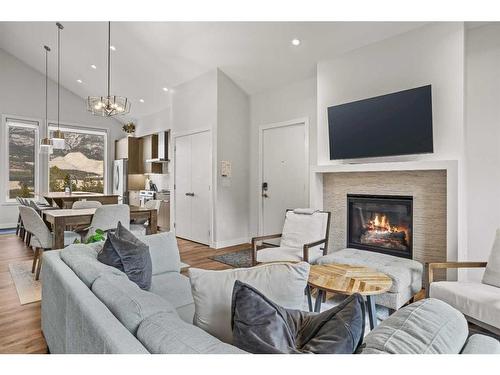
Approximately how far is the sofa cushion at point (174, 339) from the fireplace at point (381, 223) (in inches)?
118

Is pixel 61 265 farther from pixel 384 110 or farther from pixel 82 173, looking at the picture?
pixel 82 173

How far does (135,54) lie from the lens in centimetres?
520

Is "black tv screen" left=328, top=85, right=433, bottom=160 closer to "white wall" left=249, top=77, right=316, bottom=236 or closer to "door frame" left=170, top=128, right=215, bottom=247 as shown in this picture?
"white wall" left=249, top=77, right=316, bottom=236

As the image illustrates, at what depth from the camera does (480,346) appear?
0.92 metres

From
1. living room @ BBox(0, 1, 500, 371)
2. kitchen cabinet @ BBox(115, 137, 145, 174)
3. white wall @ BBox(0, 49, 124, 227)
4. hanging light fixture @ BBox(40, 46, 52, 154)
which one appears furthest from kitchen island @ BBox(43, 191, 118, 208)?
white wall @ BBox(0, 49, 124, 227)

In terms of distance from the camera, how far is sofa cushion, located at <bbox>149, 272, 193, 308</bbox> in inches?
75.6

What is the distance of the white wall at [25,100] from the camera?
6.63 metres

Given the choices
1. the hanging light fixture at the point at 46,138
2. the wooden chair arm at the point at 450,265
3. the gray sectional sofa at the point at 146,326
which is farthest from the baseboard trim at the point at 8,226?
the wooden chair arm at the point at 450,265

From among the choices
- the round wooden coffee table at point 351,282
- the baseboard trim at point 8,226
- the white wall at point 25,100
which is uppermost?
the white wall at point 25,100

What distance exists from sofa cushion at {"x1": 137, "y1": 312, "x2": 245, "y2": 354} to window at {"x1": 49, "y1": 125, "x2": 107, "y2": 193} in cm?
775

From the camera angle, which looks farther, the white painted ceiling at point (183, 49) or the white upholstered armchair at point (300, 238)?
the white painted ceiling at point (183, 49)

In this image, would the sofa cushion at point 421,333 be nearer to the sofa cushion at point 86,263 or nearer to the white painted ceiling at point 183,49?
the sofa cushion at point 86,263

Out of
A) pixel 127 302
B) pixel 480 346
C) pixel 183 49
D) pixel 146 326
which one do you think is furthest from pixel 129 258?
pixel 183 49
